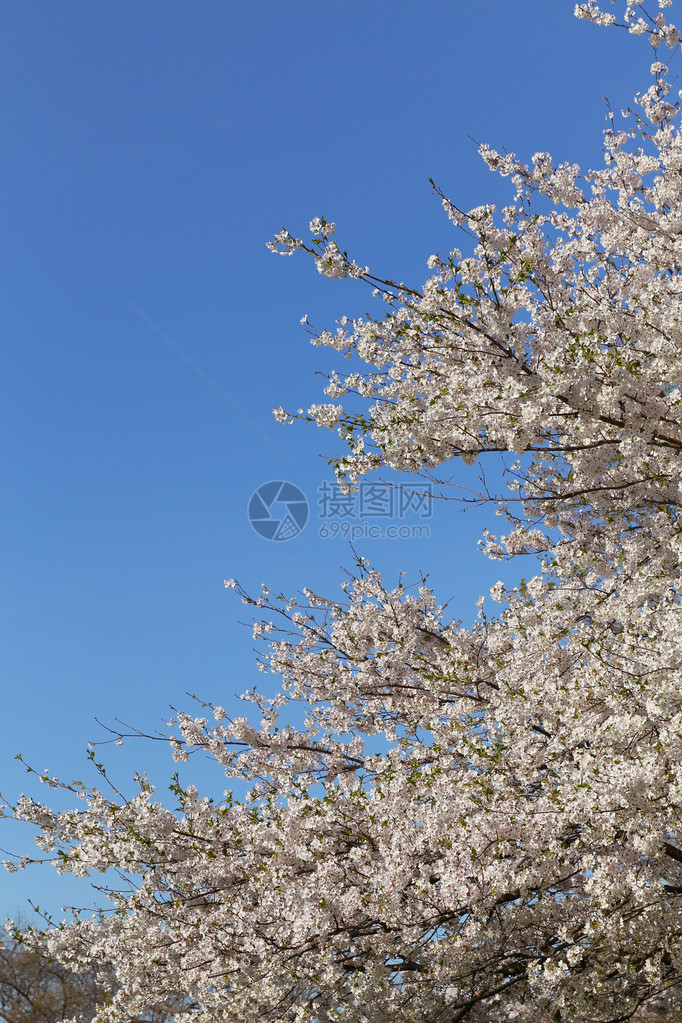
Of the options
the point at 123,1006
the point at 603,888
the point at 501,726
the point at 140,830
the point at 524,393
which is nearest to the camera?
the point at 603,888

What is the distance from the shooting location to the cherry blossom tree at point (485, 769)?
5895 mm

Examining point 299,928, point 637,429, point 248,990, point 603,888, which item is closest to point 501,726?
point 603,888

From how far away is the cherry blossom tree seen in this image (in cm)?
589

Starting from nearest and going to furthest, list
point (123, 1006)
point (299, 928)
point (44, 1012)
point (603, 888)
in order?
1. point (603, 888)
2. point (299, 928)
3. point (123, 1006)
4. point (44, 1012)

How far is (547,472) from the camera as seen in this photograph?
7602 mm

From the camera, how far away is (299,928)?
6422mm

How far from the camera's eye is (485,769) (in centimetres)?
667

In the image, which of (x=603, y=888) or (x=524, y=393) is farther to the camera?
(x=524, y=393)

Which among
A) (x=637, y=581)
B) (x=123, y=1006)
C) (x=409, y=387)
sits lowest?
(x=123, y=1006)

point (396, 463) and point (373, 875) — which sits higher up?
point (396, 463)

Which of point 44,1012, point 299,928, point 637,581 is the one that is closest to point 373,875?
point 299,928

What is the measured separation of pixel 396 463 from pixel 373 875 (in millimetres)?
3518

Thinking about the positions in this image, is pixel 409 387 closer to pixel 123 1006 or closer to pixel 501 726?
pixel 501 726

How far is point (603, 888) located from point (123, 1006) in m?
5.34
